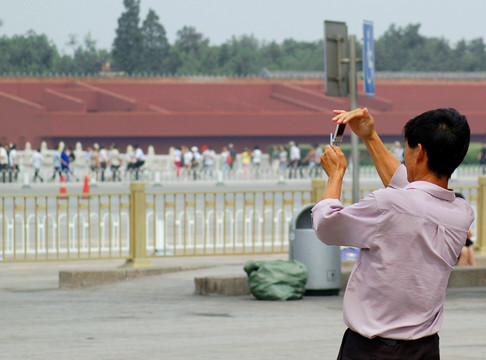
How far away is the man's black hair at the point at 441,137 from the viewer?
9.08ft

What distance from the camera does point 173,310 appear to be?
27.5 feet

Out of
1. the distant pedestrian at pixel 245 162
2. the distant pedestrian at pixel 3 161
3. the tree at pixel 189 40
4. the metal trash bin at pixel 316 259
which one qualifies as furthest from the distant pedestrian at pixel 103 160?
the tree at pixel 189 40

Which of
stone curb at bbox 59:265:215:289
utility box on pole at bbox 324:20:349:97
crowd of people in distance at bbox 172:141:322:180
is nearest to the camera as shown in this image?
stone curb at bbox 59:265:215:289

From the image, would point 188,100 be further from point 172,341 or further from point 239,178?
point 172,341

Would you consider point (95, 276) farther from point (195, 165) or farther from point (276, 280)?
point (195, 165)

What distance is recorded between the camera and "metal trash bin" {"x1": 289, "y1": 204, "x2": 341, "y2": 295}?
30.6 ft

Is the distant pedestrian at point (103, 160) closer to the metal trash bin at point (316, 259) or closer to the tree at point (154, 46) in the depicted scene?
the metal trash bin at point (316, 259)

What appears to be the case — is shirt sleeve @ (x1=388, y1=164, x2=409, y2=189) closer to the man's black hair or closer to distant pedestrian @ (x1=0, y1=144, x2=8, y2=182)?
the man's black hair

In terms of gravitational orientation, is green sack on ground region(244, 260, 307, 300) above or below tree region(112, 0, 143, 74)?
below

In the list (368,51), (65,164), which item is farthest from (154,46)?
(368,51)

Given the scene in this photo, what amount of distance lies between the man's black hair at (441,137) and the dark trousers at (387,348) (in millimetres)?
507

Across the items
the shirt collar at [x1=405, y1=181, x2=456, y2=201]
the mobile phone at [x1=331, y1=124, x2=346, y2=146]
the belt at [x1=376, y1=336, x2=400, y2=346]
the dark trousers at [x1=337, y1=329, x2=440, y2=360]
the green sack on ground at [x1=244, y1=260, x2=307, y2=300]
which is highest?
the mobile phone at [x1=331, y1=124, x2=346, y2=146]

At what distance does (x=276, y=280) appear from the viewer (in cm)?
903

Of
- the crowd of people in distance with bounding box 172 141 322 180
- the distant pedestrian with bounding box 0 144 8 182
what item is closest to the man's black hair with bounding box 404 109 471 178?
the distant pedestrian with bounding box 0 144 8 182
